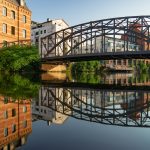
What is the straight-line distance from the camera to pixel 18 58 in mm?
46406

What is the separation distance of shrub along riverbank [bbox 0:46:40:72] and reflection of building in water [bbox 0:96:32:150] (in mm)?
33405

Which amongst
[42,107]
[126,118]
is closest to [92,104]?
[42,107]

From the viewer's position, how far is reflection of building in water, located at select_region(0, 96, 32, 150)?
6861mm

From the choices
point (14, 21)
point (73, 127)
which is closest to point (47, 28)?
point (14, 21)

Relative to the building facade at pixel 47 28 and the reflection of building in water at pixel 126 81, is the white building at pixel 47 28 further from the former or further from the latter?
the reflection of building in water at pixel 126 81

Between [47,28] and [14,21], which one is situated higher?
[47,28]

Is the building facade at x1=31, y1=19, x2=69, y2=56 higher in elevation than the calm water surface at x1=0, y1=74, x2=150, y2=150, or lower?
higher

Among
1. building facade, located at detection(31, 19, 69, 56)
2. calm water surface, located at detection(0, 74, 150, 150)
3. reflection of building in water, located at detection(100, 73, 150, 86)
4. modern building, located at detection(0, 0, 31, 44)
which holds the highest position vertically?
building facade, located at detection(31, 19, 69, 56)

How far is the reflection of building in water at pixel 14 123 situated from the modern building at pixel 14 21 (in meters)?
42.5

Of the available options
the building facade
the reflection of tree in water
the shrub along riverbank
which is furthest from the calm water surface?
the building facade

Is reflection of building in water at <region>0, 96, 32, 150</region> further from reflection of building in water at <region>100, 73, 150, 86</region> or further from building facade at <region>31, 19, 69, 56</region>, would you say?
building facade at <region>31, 19, 69, 56</region>

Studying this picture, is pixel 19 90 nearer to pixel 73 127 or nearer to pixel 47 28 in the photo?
pixel 73 127

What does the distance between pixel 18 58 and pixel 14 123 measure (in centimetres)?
3835

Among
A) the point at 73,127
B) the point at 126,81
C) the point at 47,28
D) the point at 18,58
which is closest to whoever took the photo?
the point at 73,127
